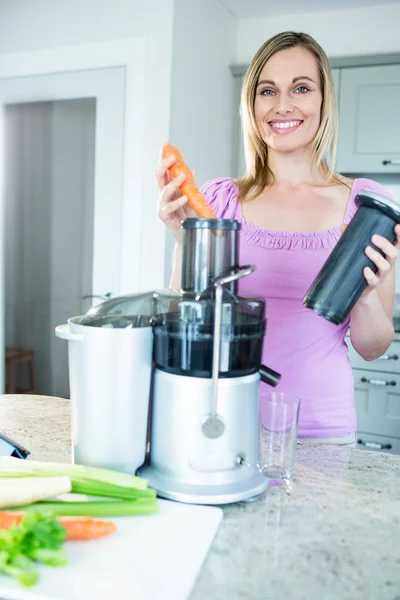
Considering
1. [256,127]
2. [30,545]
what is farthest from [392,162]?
[30,545]

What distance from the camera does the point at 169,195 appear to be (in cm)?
100

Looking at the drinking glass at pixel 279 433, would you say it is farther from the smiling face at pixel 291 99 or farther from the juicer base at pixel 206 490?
the smiling face at pixel 291 99

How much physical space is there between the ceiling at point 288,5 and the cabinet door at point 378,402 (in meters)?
1.71

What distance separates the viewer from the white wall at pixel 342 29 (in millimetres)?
2818

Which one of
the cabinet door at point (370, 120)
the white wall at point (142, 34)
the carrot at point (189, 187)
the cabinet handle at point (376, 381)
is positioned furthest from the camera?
the cabinet door at point (370, 120)

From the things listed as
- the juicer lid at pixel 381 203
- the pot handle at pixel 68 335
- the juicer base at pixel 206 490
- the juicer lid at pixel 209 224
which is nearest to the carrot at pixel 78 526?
the juicer base at pixel 206 490

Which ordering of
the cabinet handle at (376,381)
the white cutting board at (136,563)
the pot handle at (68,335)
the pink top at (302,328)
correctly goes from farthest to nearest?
the cabinet handle at (376,381) → the pink top at (302,328) → the pot handle at (68,335) → the white cutting board at (136,563)

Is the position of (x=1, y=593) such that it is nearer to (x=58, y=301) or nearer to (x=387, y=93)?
(x=58, y=301)

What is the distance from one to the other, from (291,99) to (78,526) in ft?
2.99

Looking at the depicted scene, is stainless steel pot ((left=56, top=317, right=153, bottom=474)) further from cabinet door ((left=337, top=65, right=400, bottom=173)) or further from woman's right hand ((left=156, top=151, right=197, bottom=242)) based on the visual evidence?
cabinet door ((left=337, top=65, right=400, bottom=173))

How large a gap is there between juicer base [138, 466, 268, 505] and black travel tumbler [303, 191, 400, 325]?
10.0 inches

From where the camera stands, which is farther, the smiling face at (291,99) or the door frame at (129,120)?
the door frame at (129,120)

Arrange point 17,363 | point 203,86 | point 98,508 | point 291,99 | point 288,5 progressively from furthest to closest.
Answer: point 17,363 < point 288,5 < point 203,86 < point 291,99 < point 98,508

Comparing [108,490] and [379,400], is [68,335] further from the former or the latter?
[379,400]
